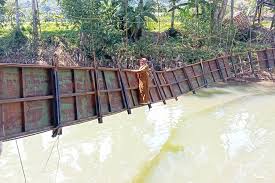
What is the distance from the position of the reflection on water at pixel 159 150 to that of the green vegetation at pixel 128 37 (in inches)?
342

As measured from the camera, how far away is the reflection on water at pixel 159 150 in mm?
10953

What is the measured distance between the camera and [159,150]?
13.1 m

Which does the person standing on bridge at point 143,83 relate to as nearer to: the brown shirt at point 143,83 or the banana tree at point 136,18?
the brown shirt at point 143,83

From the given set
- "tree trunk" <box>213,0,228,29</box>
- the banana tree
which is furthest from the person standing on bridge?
"tree trunk" <box>213,0,228,29</box>

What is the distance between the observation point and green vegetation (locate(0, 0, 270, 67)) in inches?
1047

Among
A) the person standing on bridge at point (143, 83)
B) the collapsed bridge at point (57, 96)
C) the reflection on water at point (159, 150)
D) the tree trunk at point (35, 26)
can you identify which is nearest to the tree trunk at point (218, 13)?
the reflection on water at point (159, 150)

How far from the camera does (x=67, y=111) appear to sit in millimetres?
7676

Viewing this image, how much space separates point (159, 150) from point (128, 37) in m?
18.1

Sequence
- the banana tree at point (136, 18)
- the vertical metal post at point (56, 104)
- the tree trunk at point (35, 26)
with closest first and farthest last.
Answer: the vertical metal post at point (56, 104)
the tree trunk at point (35, 26)
the banana tree at point (136, 18)

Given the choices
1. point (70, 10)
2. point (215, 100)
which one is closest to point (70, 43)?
point (70, 10)

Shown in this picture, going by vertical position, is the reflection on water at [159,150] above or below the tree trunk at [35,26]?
below

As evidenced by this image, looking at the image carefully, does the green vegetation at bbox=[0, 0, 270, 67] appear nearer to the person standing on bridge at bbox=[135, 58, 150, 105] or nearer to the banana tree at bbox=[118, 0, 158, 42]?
the banana tree at bbox=[118, 0, 158, 42]

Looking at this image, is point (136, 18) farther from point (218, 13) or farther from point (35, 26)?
point (35, 26)

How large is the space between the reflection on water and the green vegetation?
868cm
